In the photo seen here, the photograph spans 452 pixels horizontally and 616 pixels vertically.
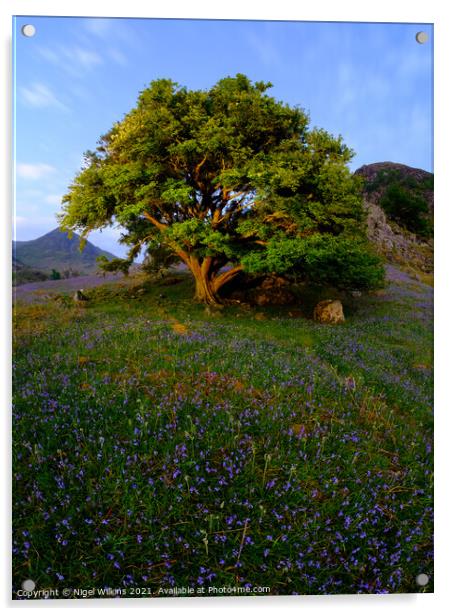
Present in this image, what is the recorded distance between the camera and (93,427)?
→ 164 inches

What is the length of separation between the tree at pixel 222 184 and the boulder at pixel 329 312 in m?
0.60

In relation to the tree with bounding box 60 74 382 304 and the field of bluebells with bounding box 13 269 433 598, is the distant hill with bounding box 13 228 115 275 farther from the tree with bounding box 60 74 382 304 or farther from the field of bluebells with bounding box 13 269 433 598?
the field of bluebells with bounding box 13 269 433 598

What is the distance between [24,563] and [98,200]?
4.92 m

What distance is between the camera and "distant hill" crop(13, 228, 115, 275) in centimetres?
494

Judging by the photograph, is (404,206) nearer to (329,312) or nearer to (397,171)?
(397,171)

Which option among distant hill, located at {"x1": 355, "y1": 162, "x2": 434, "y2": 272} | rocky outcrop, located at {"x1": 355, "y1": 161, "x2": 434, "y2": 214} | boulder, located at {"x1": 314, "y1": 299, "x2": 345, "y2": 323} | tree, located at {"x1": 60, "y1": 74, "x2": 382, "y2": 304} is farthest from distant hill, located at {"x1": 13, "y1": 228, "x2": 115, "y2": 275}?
distant hill, located at {"x1": 355, "y1": 162, "x2": 434, "y2": 272}

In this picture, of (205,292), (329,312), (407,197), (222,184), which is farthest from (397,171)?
(205,292)

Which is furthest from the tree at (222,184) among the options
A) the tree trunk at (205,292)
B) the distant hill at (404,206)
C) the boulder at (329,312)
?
the boulder at (329,312)

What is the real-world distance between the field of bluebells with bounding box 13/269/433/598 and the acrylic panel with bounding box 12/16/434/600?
0.03m
